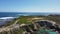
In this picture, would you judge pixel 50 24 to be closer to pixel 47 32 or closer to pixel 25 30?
pixel 47 32

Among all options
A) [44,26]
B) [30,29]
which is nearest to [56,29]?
[44,26]

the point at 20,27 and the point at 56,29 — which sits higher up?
the point at 20,27

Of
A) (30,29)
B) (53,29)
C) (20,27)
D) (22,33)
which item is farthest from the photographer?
(53,29)

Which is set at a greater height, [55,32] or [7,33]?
[7,33]

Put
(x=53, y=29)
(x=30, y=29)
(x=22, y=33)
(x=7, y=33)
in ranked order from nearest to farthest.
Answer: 1. (x=7, y=33)
2. (x=22, y=33)
3. (x=30, y=29)
4. (x=53, y=29)

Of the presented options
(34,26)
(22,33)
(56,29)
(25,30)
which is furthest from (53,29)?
(22,33)

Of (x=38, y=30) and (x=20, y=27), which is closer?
(x=20, y=27)

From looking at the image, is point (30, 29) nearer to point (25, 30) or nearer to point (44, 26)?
point (25, 30)

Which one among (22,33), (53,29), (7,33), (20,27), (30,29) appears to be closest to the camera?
(7,33)

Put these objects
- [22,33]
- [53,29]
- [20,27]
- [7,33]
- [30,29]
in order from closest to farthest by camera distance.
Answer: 1. [7,33]
2. [22,33]
3. [20,27]
4. [30,29]
5. [53,29]
